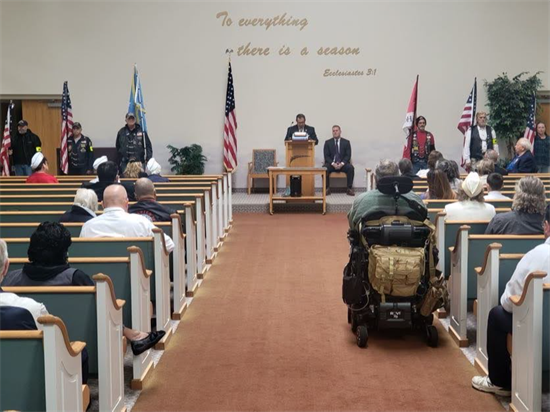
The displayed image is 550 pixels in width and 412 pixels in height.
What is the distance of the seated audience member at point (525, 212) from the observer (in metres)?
5.30

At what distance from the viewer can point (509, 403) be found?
14.3 feet

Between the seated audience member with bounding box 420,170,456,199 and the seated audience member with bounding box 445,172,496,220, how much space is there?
101 cm

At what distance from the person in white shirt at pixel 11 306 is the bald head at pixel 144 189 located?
9.73ft

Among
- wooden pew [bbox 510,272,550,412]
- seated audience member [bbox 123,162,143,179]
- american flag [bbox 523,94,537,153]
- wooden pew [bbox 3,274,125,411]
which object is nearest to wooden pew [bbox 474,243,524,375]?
wooden pew [bbox 510,272,550,412]

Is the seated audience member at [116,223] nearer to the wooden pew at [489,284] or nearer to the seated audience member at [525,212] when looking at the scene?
the wooden pew at [489,284]

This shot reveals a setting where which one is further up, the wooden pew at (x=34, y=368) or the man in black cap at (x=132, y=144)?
the man in black cap at (x=132, y=144)

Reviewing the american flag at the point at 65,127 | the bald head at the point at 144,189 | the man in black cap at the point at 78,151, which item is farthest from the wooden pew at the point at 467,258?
the man in black cap at the point at 78,151

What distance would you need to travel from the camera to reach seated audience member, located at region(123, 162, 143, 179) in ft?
31.0

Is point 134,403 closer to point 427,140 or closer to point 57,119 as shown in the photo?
point 427,140

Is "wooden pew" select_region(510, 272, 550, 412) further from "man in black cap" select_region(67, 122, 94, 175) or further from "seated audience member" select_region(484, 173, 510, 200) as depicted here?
"man in black cap" select_region(67, 122, 94, 175)

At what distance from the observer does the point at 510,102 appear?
14227mm

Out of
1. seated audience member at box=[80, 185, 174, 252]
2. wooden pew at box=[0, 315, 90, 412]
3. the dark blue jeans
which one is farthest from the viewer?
seated audience member at box=[80, 185, 174, 252]

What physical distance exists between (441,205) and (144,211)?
2.70 m

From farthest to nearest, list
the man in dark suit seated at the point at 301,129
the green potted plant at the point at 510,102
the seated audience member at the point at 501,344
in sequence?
the green potted plant at the point at 510,102 < the man in dark suit seated at the point at 301,129 < the seated audience member at the point at 501,344
